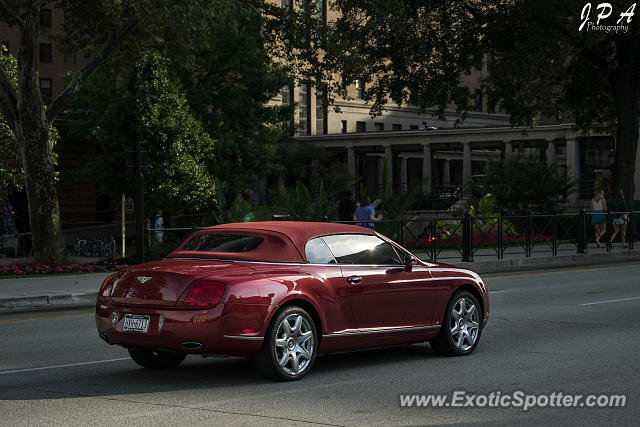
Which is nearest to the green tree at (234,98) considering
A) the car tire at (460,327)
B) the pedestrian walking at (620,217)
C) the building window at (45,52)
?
the pedestrian walking at (620,217)

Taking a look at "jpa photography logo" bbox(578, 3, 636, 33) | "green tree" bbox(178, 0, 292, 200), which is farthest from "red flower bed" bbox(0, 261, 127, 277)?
"green tree" bbox(178, 0, 292, 200)

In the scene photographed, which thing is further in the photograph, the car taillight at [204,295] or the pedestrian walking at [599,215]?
the pedestrian walking at [599,215]

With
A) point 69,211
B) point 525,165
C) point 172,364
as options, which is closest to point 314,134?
point 69,211

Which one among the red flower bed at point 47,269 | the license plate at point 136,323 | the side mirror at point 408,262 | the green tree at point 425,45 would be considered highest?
the green tree at point 425,45

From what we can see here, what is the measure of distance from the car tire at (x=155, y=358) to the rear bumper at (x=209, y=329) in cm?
94

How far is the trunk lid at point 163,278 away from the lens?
8.29 meters

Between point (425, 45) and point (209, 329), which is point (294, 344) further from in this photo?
point (425, 45)

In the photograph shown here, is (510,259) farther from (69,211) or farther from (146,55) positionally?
(69,211)

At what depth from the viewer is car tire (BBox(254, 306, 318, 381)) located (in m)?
8.37

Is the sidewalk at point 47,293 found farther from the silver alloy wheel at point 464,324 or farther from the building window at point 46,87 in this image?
the building window at point 46,87

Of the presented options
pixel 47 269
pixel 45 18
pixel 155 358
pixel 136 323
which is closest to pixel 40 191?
pixel 47 269

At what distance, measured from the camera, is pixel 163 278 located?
841 cm

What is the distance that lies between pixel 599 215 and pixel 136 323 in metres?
25.8

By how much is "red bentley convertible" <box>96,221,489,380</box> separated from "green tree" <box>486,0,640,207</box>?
2466 centimetres
